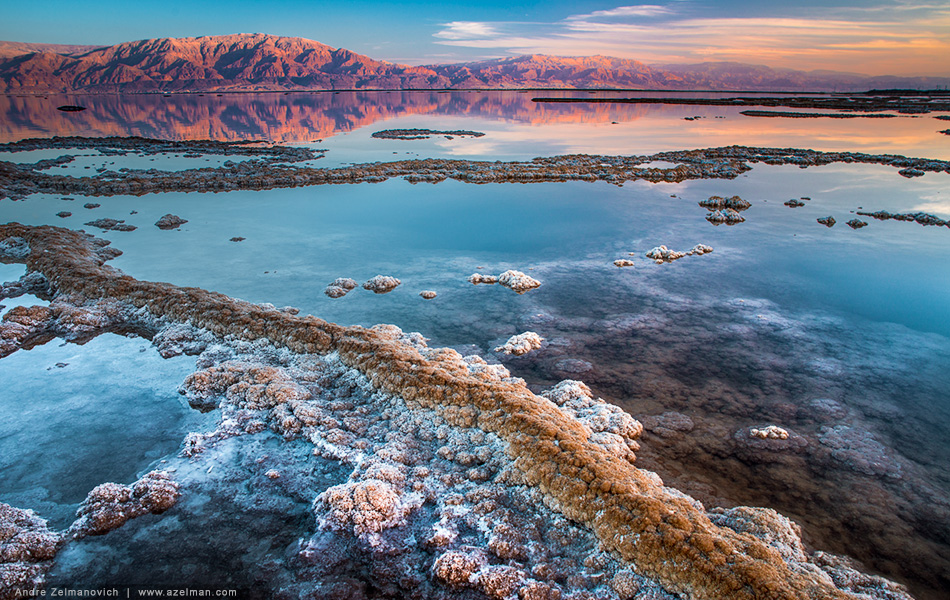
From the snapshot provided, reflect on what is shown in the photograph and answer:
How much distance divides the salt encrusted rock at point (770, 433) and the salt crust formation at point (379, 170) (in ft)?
48.2

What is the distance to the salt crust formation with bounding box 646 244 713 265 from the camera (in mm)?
14917

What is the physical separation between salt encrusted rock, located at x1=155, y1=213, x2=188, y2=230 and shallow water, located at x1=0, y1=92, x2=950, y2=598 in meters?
0.41

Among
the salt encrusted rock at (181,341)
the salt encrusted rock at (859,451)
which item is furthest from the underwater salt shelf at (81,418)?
the salt encrusted rock at (859,451)

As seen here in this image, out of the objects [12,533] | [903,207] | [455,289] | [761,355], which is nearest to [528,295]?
[455,289]

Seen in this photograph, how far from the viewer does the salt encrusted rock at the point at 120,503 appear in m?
4.63

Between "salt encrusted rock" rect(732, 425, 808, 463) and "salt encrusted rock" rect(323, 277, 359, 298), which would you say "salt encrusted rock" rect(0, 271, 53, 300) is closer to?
"salt encrusted rock" rect(323, 277, 359, 298)

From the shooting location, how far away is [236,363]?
7.63 meters

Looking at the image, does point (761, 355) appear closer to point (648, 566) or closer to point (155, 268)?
point (648, 566)

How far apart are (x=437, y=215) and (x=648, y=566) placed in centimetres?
1761

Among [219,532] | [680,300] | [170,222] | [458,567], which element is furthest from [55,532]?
[170,222]

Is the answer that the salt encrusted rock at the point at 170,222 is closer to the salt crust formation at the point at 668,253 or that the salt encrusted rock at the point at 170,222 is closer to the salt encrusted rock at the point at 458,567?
the salt crust formation at the point at 668,253

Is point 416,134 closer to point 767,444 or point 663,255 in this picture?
point 663,255

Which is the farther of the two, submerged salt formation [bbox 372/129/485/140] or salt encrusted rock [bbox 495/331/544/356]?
submerged salt formation [bbox 372/129/485/140]

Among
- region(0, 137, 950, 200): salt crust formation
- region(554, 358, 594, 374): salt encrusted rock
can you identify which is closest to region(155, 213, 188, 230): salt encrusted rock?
region(0, 137, 950, 200): salt crust formation
